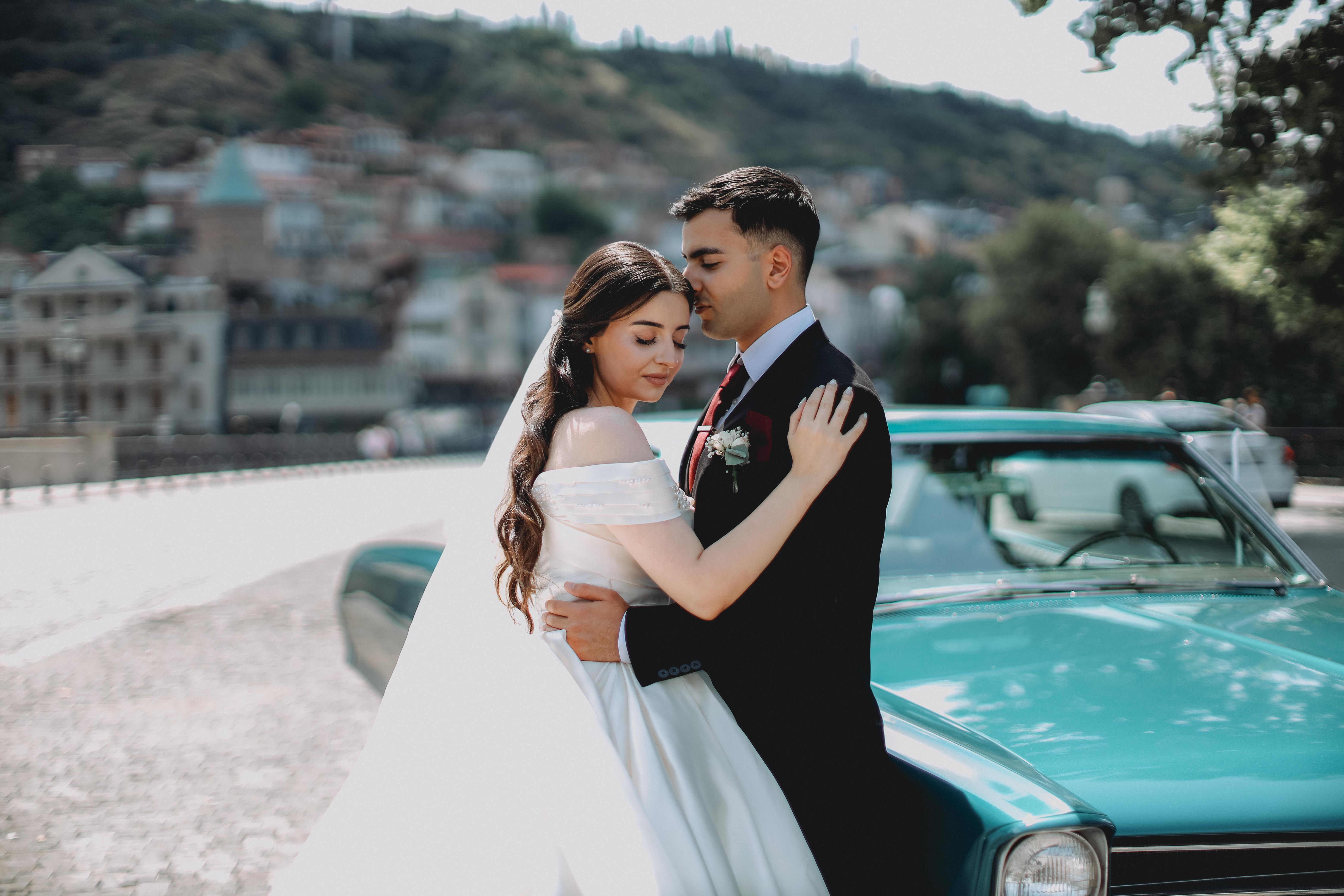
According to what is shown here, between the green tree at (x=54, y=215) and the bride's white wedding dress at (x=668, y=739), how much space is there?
62.0m

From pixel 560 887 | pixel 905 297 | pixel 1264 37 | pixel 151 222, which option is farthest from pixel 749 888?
pixel 151 222

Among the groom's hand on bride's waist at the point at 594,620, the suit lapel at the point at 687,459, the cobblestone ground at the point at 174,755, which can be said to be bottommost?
the cobblestone ground at the point at 174,755

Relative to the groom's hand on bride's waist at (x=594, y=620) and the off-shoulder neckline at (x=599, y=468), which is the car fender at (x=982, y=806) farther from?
the off-shoulder neckline at (x=599, y=468)

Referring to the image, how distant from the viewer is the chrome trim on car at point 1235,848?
6.14 feet

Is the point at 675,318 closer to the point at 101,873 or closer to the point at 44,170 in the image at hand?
the point at 101,873

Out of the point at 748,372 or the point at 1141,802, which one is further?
the point at 748,372

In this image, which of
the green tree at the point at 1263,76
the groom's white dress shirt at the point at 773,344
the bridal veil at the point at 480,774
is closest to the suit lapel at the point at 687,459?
the groom's white dress shirt at the point at 773,344

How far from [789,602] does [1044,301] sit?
48139mm

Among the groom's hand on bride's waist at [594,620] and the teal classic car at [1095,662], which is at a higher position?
the groom's hand on bride's waist at [594,620]

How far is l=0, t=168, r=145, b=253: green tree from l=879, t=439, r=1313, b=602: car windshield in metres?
61.4

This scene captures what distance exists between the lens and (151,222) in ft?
365

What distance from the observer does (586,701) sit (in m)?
2.06

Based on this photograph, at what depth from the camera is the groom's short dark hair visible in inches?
83.9

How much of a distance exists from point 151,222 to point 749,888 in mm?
123674
